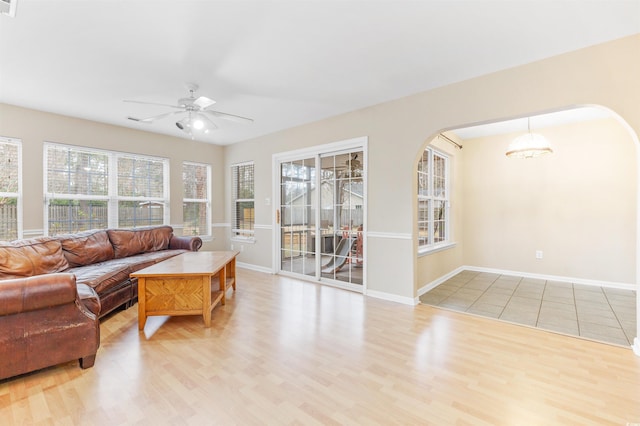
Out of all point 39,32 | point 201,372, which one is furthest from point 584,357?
point 39,32

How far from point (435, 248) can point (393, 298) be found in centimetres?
127

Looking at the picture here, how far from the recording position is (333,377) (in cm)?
203

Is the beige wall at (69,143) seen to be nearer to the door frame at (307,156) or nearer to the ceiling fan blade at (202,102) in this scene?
the door frame at (307,156)

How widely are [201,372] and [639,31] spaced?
4315 mm

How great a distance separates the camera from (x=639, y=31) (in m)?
2.27

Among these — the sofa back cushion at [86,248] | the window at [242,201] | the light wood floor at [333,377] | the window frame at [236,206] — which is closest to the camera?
the light wood floor at [333,377]

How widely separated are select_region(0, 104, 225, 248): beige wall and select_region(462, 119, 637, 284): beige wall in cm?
563

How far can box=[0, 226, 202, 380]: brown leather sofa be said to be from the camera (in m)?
1.89

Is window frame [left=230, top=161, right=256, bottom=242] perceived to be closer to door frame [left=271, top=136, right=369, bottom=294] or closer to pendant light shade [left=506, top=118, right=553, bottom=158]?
door frame [left=271, top=136, right=369, bottom=294]

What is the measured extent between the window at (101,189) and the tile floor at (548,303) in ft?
16.3

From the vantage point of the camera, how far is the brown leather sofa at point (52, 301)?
1895 millimetres

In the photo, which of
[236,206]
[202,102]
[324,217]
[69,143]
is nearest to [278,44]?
[202,102]

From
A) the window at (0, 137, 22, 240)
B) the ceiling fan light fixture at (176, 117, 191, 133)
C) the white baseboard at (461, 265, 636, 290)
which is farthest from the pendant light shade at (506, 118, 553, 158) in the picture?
the window at (0, 137, 22, 240)

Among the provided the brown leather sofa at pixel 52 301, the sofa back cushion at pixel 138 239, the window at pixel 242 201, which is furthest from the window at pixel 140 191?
the brown leather sofa at pixel 52 301
